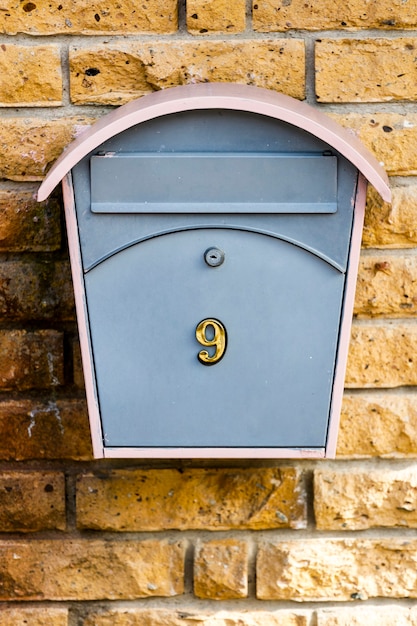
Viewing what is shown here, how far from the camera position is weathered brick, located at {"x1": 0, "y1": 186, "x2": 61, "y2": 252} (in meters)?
1.17

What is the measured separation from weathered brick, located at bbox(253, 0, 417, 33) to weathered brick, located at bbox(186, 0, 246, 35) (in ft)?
0.08

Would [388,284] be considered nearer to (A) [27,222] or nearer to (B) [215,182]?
(B) [215,182]

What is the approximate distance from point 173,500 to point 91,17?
2.40 ft

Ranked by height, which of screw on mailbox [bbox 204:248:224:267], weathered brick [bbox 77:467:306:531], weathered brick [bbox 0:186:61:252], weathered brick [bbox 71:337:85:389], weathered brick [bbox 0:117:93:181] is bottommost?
weathered brick [bbox 77:467:306:531]

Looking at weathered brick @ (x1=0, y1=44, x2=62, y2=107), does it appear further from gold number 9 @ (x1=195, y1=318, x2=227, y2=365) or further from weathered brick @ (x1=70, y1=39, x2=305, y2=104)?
gold number 9 @ (x1=195, y1=318, x2=227, y2=365)

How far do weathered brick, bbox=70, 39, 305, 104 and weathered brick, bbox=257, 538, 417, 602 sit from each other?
69 cm

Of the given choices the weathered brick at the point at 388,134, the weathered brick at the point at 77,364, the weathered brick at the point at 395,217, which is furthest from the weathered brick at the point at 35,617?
the weathered brick at the point at 388,134

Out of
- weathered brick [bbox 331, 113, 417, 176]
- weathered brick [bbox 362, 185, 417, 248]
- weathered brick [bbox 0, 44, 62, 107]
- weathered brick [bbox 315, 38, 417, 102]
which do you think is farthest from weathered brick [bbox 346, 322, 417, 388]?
weathered brick [bbox 0, 44, 62, 107]

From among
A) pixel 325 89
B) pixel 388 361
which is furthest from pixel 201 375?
pixel 325 89

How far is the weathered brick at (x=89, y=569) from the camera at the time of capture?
1.20 m

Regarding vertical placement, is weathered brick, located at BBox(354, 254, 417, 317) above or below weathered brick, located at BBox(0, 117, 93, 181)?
below

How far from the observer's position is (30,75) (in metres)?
1.16

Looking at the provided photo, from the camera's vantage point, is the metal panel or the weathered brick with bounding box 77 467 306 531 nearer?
the metal panel

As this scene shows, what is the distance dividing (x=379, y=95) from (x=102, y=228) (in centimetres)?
49
